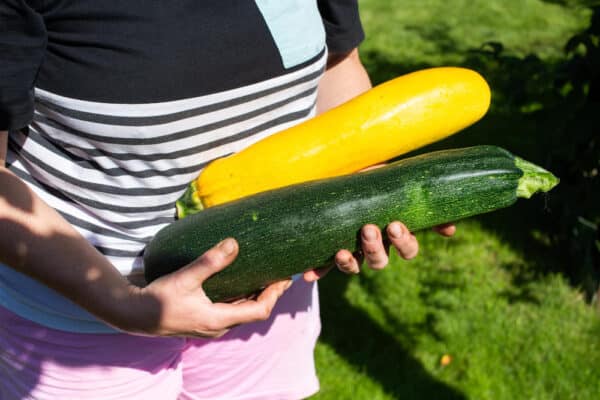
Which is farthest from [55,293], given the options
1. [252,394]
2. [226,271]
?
[252,394]

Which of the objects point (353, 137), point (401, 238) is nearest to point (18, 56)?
point (353, 137)

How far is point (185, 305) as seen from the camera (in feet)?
4.82

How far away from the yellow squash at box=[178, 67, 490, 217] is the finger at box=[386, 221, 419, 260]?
27 centimetres

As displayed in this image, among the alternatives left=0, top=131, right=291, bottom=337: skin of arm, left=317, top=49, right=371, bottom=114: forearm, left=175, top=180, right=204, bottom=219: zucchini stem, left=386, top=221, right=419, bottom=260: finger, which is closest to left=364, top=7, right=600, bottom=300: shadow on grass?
left=317, top=49, right=371, bottom=114: forearm

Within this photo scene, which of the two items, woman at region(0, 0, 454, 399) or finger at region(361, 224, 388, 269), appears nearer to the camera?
woman at region(0, 0, 454, 399)

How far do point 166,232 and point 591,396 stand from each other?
257cm

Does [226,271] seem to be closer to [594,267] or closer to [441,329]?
[441,329]

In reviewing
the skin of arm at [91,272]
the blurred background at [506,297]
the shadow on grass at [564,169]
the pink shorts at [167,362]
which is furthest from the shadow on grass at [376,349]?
the skin of arm at [91,272]

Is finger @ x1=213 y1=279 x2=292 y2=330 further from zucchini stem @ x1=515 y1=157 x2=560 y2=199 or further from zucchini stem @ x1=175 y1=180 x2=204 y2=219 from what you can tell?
zucchini stem @ x1=515 y1=157 x2=560 y2=199

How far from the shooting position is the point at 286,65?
5.39 ft

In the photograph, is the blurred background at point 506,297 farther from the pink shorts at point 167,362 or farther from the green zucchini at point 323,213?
the green zucchini at point 323,213

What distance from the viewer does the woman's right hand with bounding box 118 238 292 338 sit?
4.74 ft

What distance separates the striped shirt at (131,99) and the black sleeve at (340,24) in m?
0.13

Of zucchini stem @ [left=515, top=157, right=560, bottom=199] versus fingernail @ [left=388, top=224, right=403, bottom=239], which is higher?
fingernail @ [left=388, top=224, right=403, bottom=239]
